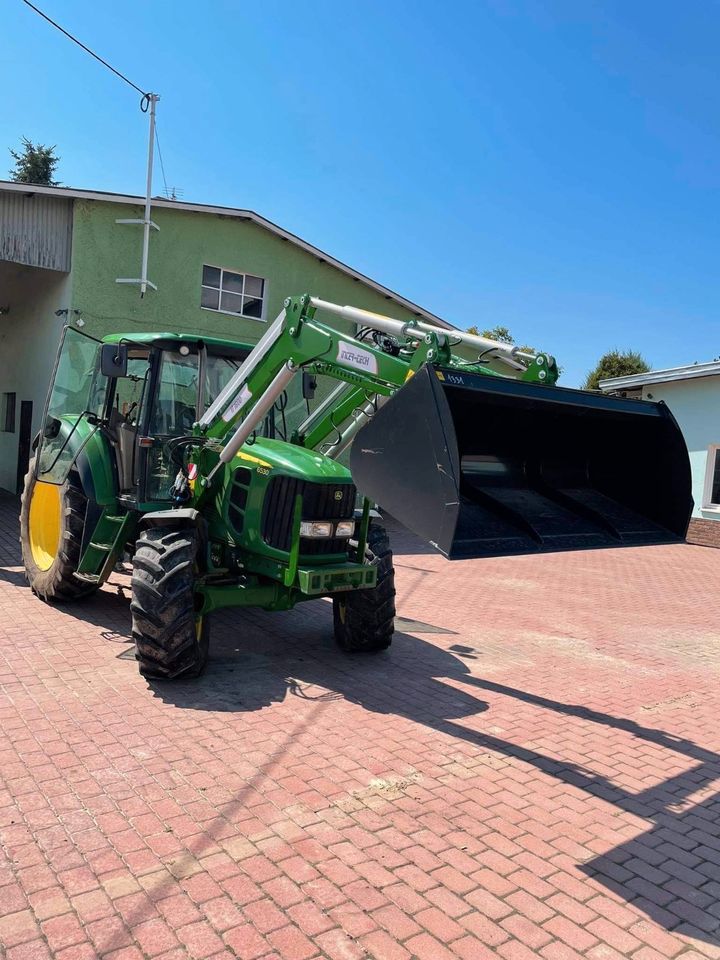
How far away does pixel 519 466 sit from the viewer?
561 cm

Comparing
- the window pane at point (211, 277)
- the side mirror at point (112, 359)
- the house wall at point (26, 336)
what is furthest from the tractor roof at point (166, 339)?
the window pane at point (211, 277)

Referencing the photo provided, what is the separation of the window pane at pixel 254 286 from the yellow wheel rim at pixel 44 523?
28.4ft

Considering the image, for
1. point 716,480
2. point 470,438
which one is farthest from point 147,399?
point 716,480

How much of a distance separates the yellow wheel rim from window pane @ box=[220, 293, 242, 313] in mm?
8131

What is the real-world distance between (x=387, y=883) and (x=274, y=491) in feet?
9.95

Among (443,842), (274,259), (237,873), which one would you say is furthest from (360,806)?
(274,259)

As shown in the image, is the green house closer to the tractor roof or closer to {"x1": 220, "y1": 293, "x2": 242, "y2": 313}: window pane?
{"x1": 220, "y1": 293, "x2": 242, "y2": 313}: window pane

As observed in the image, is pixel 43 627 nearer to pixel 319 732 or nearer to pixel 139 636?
pixel 139 636

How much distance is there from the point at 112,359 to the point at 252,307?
10.1 meters

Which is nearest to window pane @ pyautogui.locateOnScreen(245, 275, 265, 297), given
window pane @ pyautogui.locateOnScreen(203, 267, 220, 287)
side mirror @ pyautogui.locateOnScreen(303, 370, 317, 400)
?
window pane @ pyautogui.locateOnScreen(203, 267, 220, 287)

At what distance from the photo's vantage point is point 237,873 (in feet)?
10.4

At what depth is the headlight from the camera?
18.3 feet

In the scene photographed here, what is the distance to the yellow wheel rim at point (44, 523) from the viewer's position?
281 inches

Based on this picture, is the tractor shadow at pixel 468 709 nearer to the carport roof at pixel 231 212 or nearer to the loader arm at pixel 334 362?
the loader arm at pixel 334 362
